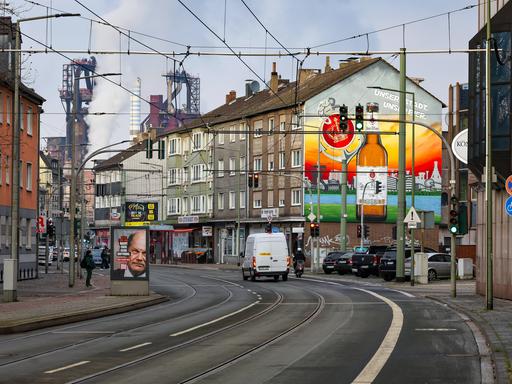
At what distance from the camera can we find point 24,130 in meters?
56.0

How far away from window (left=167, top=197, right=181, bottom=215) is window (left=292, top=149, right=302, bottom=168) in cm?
2659

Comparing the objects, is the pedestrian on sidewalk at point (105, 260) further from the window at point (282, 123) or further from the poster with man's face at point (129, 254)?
the poster with man's face at point (129, 254)

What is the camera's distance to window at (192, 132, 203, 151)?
105m

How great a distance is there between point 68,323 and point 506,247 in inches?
531

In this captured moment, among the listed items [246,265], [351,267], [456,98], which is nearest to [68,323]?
[246,265]

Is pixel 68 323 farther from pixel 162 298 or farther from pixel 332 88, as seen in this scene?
pixel 332 88

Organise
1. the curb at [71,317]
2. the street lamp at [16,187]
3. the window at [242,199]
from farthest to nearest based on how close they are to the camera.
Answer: the window at [242,199] < the street lamp at [16,187] < the curb at [71,317]

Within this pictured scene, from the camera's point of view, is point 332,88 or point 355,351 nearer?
point 355,351

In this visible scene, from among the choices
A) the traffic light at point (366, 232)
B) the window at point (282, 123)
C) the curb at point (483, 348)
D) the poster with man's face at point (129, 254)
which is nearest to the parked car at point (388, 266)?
the poster with man's face at point (129, 254)

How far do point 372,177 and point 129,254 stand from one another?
5182cm

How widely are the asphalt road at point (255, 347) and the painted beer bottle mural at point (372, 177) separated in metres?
54.0

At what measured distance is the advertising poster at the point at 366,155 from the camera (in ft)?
277

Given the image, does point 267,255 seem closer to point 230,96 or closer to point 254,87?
point 254,87

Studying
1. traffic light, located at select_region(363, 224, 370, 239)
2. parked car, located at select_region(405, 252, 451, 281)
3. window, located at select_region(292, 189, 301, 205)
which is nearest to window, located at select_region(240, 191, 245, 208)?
window, located at select_region(292, 189, 301, 205)
